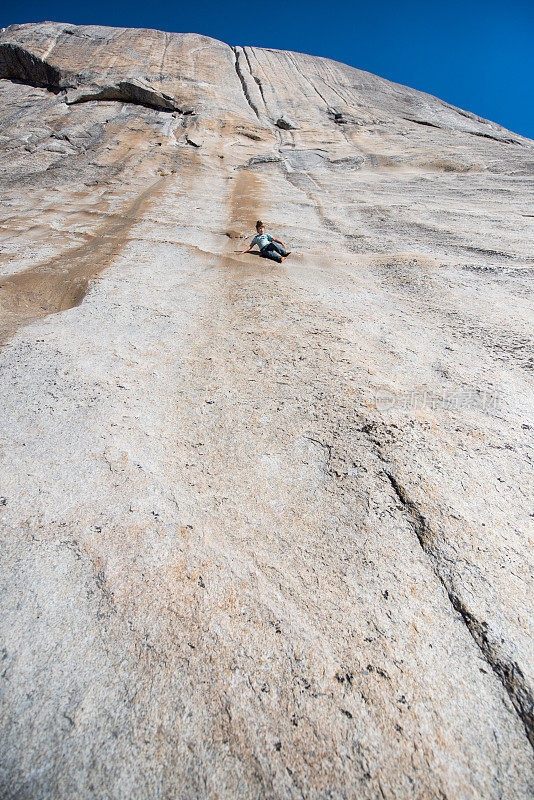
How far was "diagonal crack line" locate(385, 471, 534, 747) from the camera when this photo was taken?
148 centimetres

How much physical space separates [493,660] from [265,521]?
123cm

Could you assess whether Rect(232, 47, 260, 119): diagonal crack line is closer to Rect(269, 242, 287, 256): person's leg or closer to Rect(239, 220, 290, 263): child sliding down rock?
Rect(239, 220, 290, 263): child sliding down rock

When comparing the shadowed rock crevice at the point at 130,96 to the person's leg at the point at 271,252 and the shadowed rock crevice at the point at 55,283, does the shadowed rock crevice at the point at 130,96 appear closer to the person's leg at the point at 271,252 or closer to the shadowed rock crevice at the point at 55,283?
the shadowed rock crevice at the point at 55,283

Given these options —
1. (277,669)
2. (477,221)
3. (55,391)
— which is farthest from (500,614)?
(477,221)

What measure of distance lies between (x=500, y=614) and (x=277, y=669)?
1.09 m

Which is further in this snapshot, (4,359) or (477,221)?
(477,221)

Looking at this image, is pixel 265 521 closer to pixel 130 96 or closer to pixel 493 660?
pixel 493 660

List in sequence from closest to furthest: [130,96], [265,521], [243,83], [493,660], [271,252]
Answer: [493,660] < [265,521] < [271,252] < [130,96] < [243,83]

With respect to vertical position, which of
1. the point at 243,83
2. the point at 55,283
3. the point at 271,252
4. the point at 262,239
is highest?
the point at 243,83

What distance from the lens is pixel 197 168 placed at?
1123cm

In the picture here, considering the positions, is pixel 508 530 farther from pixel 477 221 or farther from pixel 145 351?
pixel 477 221

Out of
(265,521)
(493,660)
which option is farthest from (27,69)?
(493,660)

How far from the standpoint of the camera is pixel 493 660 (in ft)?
5.28

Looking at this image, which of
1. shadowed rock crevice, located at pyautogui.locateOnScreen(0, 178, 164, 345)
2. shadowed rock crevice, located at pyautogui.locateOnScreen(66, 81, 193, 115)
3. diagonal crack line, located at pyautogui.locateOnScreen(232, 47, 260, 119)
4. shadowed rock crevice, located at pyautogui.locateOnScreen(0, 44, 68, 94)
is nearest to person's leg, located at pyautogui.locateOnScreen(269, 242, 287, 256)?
shadowed rock crevice, located at pyautogui.locateOnScreen(0, 178, 164, 345)
